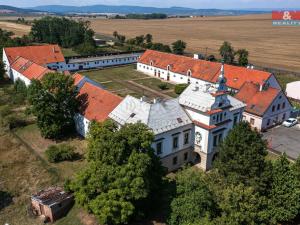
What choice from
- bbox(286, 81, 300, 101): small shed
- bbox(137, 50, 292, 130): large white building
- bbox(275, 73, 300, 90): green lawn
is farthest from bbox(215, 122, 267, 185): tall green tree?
bbox(275, 73, 300, 90): green lawn

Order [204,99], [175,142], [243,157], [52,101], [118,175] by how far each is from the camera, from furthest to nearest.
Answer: [52,101], [175,142], [204,99], [243,157], [118,175]

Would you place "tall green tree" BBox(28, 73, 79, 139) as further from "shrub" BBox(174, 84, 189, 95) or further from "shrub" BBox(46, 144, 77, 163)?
"shrub" BBox(174, 84, 189, 95)

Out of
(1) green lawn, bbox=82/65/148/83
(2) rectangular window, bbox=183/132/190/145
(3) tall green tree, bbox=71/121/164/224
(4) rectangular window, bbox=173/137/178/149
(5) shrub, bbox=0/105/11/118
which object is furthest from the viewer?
(1) green lawn, bbox=82/65/148/83

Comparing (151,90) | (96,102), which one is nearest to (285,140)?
(96,102)

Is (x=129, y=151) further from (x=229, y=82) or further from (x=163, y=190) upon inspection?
(x=229, y=82)

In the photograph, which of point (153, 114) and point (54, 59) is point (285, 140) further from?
point (54, 59)

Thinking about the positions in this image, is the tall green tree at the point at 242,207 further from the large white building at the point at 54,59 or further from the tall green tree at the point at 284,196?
the large white building at the point at 54,59
